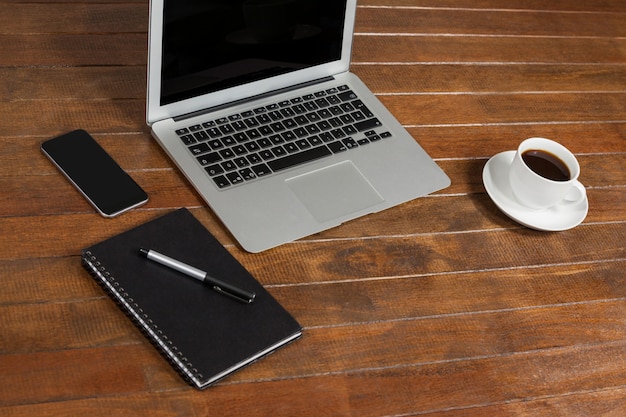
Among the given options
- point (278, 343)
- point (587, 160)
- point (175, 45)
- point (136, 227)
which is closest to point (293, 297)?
point (278, 343)

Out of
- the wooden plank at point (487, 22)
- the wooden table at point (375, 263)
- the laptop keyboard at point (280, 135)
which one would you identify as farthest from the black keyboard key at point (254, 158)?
the wooden plank at point (487, 22)

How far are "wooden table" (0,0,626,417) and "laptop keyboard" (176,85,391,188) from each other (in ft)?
0.21

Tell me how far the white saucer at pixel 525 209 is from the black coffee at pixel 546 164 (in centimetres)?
4

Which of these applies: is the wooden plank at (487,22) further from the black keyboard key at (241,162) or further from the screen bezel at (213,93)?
the black keyboard key at (241,162)

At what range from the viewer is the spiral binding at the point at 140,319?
1.07 meters

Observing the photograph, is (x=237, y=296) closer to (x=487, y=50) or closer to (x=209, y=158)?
(x=209, y=158)

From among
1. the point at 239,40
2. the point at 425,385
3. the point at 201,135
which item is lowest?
the point at 425,385

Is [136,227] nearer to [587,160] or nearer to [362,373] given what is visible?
[362,373]

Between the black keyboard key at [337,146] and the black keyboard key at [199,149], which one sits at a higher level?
the black keyboard key at [199,149]

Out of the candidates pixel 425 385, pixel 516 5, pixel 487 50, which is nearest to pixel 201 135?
pixel 425 385

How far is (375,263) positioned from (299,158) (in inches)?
8.3

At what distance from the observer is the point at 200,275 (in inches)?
45.6

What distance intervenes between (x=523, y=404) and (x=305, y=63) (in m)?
0.64

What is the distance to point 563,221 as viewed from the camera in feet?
4.48
